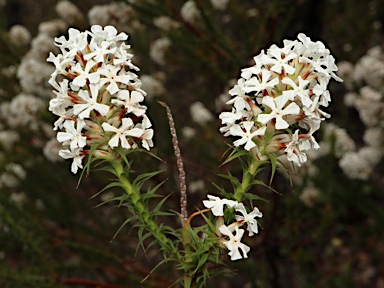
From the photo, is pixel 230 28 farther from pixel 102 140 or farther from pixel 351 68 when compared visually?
pixel 102 140

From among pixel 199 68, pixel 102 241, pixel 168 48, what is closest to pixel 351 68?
pixel 199 68

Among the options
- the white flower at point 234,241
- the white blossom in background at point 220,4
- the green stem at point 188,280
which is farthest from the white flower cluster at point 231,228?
the white blossom in background at point 220,4

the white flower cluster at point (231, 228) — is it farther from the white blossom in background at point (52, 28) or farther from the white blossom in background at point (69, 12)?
the white blossom in background at point (69, 12)

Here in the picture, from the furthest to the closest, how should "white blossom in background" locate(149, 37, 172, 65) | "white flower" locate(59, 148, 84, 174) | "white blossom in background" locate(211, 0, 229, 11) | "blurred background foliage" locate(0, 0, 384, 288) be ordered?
"white blossom in background" locate(149, 37, 172, 65), "white blossom in background" locate(211, 0, 229, 11), "blurred background foliage" locate(0, 0, 384, 288), "white flower" locate(59, 148, 84, 174)

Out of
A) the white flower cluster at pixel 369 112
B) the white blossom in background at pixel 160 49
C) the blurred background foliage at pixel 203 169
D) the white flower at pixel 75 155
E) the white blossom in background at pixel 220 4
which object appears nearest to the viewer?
the white flower at pixel 75 155

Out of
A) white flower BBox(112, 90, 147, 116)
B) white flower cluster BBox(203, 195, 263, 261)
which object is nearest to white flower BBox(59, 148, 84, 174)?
white flower BBox(112, 90, 147, 116)

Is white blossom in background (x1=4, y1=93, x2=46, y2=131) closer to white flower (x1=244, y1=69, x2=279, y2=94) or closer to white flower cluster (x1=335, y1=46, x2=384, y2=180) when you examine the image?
white flower cluster (x1=335, y1=46, x2=384, y2=180)
